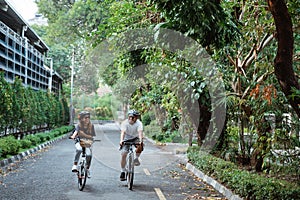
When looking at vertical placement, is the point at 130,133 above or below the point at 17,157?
above

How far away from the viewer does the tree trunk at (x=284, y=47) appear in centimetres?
605

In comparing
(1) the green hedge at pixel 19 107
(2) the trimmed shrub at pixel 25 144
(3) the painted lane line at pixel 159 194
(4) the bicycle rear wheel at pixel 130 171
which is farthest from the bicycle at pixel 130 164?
(2) the trimmed shrub at pixel 25 144

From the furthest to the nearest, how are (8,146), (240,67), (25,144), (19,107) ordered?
(19,107) < (25,144) < (8,146) < (240,67)

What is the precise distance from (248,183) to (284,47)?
2.61 metres

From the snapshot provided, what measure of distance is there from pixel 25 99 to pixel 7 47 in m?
2.65

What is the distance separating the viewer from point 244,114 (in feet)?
35.9

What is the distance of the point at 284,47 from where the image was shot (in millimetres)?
6273

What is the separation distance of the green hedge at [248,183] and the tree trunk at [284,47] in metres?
1.29

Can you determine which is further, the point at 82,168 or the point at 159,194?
the point at 82,168

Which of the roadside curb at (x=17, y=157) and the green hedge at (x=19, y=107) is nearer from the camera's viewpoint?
the roadside curb at (x=17, y=157)

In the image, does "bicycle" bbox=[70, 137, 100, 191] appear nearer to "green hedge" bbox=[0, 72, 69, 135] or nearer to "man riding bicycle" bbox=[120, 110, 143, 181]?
"man riding bicycle" bbox=[120, 110, 143, 181]

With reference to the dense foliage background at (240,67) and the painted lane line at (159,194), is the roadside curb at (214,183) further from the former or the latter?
the painted lane line at (159,194)

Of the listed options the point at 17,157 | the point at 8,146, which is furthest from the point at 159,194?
the point at 17,157

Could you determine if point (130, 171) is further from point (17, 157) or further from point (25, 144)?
point (25, 144)
